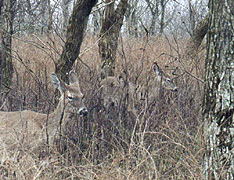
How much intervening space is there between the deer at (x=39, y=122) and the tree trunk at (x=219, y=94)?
1.70 metres

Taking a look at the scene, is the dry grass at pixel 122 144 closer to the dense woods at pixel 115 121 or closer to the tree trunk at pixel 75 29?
the dense woods at pixel 115 121

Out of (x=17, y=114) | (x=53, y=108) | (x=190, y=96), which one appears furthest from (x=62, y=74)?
(x=190, y=96)

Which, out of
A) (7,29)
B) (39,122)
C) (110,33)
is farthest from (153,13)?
(39,122)

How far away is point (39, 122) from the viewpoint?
4.82 meters

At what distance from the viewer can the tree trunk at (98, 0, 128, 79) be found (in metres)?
7.27

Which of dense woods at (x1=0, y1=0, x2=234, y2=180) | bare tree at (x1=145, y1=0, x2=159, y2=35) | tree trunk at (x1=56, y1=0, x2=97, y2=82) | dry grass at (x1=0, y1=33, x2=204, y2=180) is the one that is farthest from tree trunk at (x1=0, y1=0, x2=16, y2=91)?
bare tree at (x1=145, y1=0, x2=159, y2=35)

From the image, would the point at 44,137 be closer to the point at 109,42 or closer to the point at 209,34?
the point at 209,34

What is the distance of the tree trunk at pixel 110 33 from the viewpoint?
23.9ft

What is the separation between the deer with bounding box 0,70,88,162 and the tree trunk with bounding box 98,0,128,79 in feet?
6.82

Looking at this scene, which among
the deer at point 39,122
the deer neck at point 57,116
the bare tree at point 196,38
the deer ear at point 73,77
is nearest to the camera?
the deer at point 39,122

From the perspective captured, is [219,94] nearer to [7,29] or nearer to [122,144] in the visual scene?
[122,144]

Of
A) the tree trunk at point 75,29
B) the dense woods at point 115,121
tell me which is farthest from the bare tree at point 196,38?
the tree trunk at point 75,29

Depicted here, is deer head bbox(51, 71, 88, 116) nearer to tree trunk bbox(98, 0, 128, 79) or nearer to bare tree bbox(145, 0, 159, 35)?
tree trunk bbox(98, 0, 128, 79)

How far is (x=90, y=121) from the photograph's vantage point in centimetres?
465
